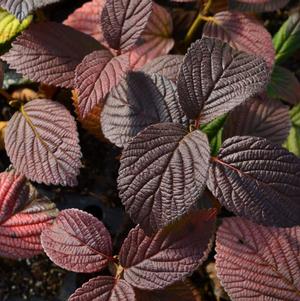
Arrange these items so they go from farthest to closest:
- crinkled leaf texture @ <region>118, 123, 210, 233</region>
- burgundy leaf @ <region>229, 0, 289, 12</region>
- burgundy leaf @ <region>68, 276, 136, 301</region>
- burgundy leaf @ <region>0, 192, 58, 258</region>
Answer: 1. burgundy leaf @ <region>229, 0, 289, 12</region>
2. burgundy leaf @ <region>0, 192, 58, 258</region>
3. burgundy leaf @ <region>68, 276, 136, 301</region>
4. crinkled leaf texture @ <region>118, 123, 210, 233</region>

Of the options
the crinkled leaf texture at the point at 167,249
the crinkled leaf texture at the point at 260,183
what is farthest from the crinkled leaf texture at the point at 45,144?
the crinkled leaf texture at the point at 260,183

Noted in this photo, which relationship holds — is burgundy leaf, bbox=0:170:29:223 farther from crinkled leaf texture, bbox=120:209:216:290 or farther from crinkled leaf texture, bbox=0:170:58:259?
crinkled leaf texture, bbox=120:209:216:290

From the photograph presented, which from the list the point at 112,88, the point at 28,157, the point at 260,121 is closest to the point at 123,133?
the point at 112,88

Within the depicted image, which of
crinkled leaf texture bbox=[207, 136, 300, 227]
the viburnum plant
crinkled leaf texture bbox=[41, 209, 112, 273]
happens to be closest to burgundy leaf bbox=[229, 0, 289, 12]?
the viburnum plant

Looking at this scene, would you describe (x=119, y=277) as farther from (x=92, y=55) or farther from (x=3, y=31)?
(x=3, y=31)

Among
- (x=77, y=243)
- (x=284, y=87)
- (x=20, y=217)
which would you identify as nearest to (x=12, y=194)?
(x=20, y=217)

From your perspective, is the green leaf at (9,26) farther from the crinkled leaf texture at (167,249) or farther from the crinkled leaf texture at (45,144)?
the crinkled leaf texture at (167,249)
